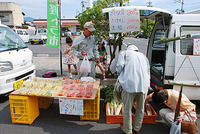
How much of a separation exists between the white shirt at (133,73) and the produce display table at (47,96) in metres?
0.77

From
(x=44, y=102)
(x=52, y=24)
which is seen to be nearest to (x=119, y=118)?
(x=44, y=102)

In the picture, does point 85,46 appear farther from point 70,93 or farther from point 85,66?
point 70,93

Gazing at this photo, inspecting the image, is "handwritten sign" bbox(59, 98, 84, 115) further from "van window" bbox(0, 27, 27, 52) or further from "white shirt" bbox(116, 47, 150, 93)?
"van window" bbox(0, 27, 27, 52)

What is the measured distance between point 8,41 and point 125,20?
3.34m

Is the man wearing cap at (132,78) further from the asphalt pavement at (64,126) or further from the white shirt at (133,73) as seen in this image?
the asphalt pavement at (64,126)

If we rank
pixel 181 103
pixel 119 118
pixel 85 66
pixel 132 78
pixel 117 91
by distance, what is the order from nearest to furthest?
pixel 132 78
pixel 181 103
pixel 117 91
pixel 119 118
pixel 85 66

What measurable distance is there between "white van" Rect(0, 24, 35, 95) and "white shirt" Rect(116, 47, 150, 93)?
112 inches

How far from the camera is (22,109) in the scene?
3.07m

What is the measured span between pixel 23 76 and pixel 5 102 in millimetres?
837

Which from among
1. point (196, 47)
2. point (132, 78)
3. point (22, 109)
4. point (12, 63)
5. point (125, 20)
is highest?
point (125, 20)

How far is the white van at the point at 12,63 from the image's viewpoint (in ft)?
12.1

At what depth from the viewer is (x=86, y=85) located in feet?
11.6

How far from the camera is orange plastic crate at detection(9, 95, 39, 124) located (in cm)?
302

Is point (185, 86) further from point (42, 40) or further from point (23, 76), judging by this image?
point (42, 40)
